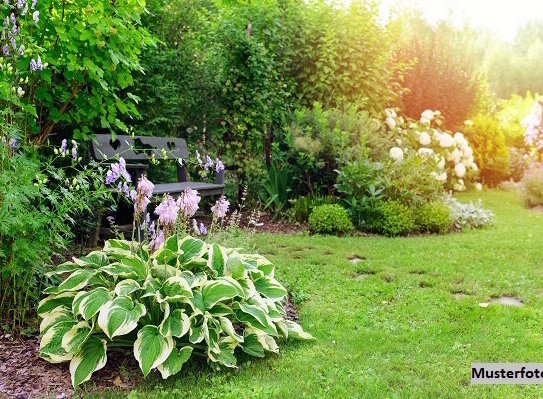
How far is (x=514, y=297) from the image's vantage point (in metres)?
4.63

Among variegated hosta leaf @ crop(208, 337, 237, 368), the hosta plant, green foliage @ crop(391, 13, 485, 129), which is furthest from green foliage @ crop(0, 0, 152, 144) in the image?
green foliage @ crop(391, 13, 485, 129)

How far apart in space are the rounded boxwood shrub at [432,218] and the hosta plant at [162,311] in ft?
12.9

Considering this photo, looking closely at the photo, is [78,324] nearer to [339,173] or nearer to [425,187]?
[339,173]

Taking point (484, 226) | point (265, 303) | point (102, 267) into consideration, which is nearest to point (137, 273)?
point (102, 267)

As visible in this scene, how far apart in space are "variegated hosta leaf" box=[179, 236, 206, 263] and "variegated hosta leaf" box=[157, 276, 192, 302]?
41cm

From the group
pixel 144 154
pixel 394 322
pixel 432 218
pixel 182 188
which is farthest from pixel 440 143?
pixel 394 322

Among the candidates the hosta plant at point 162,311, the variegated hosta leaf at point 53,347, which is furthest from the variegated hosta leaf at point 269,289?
the variegated hosta leaf at point 53,347

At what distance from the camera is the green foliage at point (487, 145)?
1191 centimetres

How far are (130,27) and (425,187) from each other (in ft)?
14.3

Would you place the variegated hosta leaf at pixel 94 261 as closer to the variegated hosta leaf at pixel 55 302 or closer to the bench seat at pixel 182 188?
the variegated hosta leaf at pixel 55 302

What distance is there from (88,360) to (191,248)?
0.96m

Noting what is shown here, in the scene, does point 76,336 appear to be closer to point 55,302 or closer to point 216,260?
point 55,302

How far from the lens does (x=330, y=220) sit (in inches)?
274

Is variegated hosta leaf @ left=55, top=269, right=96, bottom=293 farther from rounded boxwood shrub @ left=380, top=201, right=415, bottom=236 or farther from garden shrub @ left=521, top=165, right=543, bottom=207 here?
garden shrub @ left=521, top=165, right=543, bottom=207
